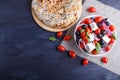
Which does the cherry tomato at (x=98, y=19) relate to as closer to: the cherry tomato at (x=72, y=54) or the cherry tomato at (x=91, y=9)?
the cherry tomato at (x=91, y=9)

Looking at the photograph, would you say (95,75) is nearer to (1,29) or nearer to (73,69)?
(73,69)

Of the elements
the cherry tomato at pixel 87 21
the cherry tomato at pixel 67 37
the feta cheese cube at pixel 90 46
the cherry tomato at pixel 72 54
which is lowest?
the cherry tomato at pixel 72 54

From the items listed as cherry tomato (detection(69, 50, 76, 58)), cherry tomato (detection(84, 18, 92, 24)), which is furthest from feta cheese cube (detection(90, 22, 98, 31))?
cherry tomato (detection(69, 50, 76, 58))

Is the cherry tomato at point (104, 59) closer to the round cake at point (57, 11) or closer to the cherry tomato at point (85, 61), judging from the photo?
the cherry tomato at point (85, 61)

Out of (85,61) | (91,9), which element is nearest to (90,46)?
(85,61)

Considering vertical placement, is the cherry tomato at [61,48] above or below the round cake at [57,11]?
below

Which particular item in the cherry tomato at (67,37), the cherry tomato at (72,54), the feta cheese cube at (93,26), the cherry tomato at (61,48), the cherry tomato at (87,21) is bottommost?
the cherry tomato at (72,54)

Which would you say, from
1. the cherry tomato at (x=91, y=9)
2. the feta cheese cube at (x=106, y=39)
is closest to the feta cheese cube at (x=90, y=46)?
the feta cheese cube at (x=106, y=39)

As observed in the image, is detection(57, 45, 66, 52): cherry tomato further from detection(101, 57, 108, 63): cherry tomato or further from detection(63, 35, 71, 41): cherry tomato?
detection(101, 57, 108, 63): cherry tomato

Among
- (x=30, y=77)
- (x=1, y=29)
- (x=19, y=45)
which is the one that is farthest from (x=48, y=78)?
(x=1, y=29)
